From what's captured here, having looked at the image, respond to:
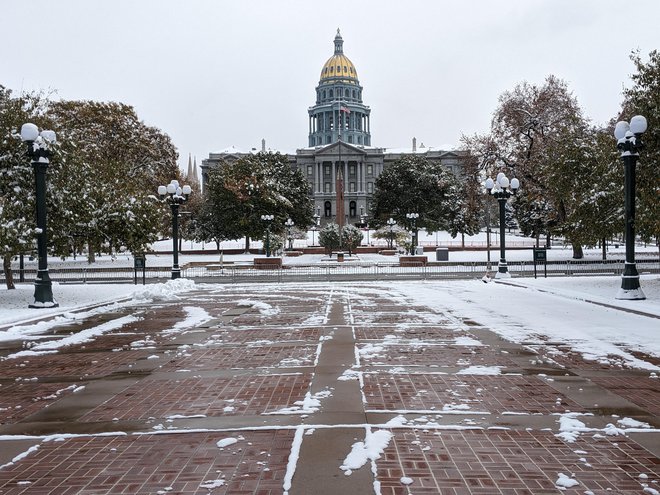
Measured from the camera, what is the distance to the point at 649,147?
18.5 m

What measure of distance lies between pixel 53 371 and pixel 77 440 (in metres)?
3.57

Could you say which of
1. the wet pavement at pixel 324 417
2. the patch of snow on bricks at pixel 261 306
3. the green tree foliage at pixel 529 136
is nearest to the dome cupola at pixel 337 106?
the green tree foliage at pixel 529 136

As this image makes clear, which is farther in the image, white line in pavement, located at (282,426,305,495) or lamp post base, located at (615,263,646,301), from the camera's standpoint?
lamp post base, located at (615,263,646,301)

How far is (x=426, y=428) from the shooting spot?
18.7 ft

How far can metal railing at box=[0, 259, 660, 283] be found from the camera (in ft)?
104

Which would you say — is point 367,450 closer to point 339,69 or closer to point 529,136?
point 529,136

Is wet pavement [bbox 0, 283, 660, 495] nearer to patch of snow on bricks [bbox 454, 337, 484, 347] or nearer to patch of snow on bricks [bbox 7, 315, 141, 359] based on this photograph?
patch of snow on bricks [bbox 454, 337, 484, 347]

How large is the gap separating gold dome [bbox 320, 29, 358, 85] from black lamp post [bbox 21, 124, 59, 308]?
486 feet

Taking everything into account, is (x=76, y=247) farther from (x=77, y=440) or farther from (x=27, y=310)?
(x=77, y=440)

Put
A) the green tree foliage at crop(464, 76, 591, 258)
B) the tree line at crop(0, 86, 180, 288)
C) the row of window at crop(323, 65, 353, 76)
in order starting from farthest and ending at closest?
the row of window at crop(323, 65, 353, 76) → the green tree foliage at crop(464, 76, 591, 258) → the tree line at crop(0, 86, 180, 288)

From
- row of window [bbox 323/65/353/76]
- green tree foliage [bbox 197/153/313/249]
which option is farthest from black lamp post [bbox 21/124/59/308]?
row of window [bbox 323/65/353/76]

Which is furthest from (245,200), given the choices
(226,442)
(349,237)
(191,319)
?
(226,442)

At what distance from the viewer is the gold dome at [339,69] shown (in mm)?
157750

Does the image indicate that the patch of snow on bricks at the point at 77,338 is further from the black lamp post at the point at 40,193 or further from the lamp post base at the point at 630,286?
the lamp post base at the point at 630,286
